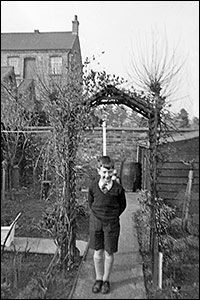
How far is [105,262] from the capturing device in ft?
7.19

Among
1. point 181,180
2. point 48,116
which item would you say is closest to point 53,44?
point 48,116

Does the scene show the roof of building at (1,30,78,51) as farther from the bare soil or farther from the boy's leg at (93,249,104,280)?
the boy's leg at (93,249,104,280)

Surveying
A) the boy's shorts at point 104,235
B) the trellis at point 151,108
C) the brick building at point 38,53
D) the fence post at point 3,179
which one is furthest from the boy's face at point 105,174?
the brick building at point 38,53

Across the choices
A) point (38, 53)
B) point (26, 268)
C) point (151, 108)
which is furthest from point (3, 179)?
point (151, 108)

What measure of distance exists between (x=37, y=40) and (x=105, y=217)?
49.8 inches

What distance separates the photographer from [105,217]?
2.21 meters

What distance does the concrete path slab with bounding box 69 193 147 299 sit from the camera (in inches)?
74.5

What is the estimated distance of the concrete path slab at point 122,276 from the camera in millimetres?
1894

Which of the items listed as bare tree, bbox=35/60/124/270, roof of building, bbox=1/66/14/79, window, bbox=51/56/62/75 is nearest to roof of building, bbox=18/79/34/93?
roof of building, bbox=1/66/14/79

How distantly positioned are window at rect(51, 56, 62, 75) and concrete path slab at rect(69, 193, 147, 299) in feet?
4.58

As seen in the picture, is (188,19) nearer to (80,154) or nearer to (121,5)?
(121,5)

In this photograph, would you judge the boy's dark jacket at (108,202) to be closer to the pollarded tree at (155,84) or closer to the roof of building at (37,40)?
the pollarded tree at (155,84)

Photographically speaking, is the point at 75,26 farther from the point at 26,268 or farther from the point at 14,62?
the point at 26,268

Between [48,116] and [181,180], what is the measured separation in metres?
1.11
